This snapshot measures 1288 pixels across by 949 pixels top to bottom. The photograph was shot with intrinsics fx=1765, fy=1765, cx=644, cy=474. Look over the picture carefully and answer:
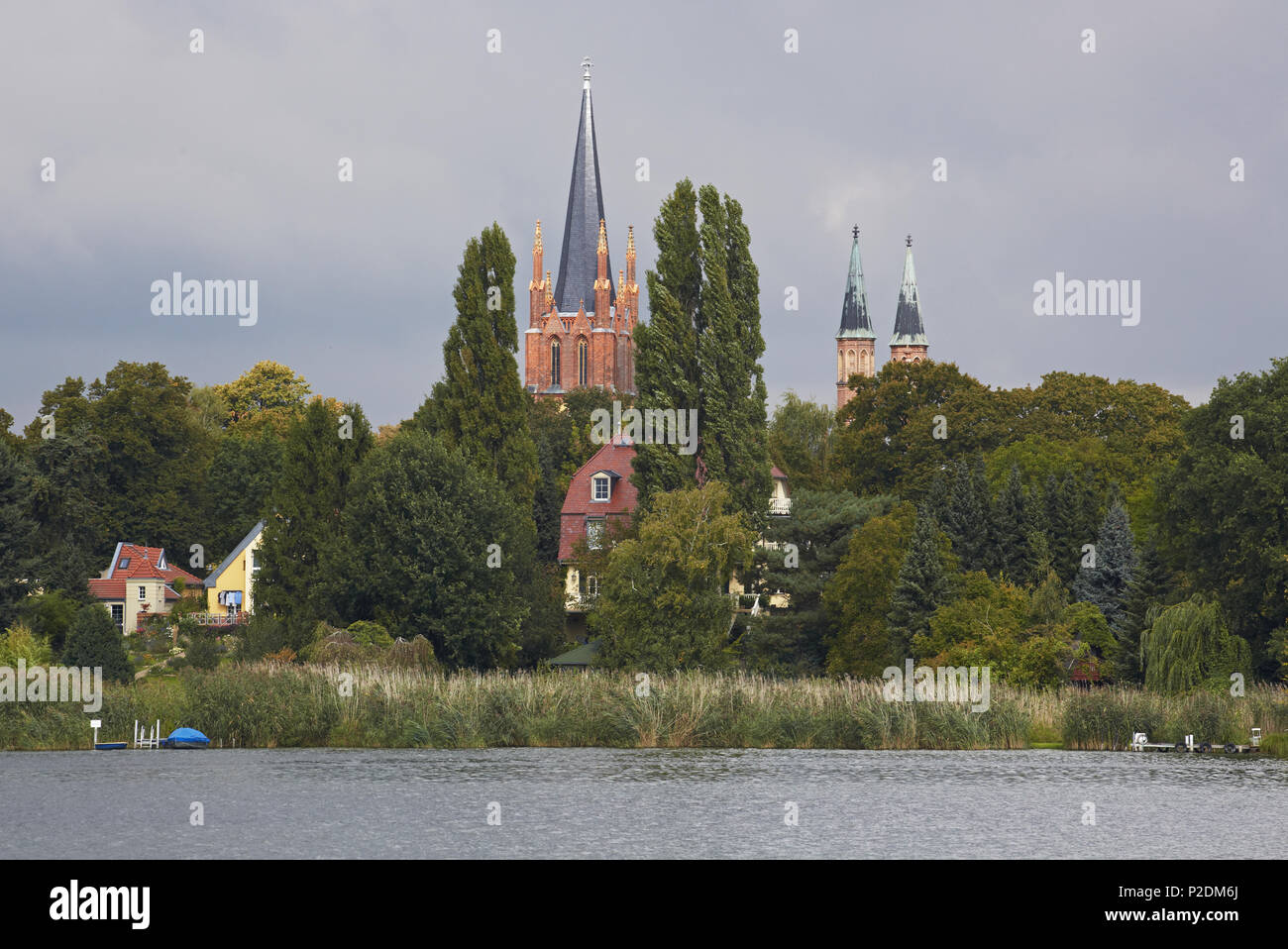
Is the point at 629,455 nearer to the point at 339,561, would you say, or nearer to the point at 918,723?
the point at 339,561

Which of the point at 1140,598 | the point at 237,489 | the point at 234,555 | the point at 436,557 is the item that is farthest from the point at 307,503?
the point at 1140,598

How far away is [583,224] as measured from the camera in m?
160

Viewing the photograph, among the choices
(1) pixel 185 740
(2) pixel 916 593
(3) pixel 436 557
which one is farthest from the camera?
(3) pixel 436 557

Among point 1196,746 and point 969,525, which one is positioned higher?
point 969,525

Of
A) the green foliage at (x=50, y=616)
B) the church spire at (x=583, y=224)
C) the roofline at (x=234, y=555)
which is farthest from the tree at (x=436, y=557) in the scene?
the church spire at (x=583, y=224)

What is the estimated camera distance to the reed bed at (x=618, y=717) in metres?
46.2

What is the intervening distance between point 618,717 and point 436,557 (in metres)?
16.3

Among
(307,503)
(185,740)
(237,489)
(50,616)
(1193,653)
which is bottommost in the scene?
(185,740)

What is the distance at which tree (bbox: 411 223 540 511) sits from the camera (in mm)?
67750

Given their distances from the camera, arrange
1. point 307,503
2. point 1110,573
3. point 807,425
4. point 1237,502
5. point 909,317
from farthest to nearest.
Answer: point 909,317, point 807,425, point 307,503, point 1110,573, point 1237,502

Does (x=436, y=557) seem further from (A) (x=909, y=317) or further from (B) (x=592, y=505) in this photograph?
(A) (x=909, y=317)

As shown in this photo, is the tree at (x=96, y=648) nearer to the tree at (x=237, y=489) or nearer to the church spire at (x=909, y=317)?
the tree at (x=237, y=489)

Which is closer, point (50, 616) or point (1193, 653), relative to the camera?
point (1193, 653)

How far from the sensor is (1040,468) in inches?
3086
